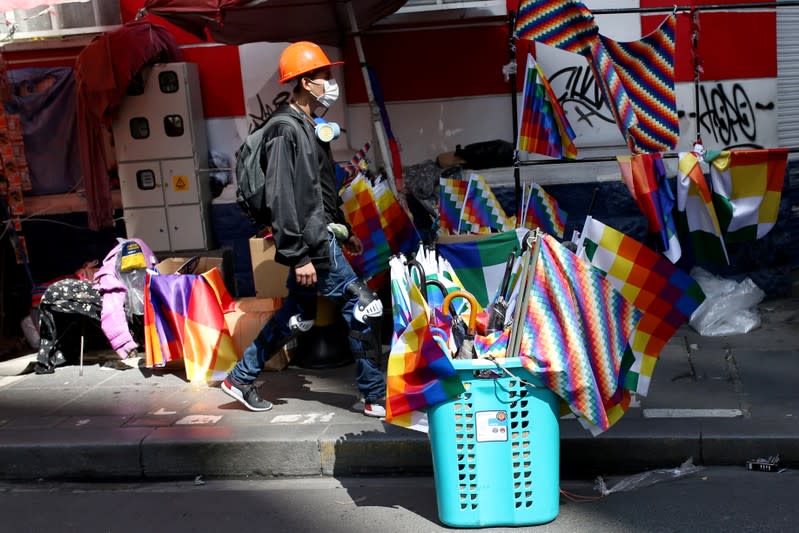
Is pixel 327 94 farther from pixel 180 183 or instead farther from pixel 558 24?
pixel 180 183

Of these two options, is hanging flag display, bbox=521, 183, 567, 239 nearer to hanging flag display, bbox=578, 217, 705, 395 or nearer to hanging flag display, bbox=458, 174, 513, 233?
hanging flag display, bbox=458, 174, 513, 233

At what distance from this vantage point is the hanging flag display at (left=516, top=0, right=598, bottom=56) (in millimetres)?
6207

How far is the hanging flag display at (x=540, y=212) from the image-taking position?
6678mm

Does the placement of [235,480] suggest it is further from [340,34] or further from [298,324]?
[340,34]

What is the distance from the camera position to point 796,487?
4.59 metres

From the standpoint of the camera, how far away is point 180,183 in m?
8.03

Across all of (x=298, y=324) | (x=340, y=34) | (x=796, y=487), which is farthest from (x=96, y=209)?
(x=796, y=487)

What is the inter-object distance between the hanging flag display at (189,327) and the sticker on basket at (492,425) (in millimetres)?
3034

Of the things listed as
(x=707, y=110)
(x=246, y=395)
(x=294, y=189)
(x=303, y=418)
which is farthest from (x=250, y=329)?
(x=707, y=110)

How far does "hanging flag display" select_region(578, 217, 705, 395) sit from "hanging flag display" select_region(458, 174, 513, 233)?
238 cm

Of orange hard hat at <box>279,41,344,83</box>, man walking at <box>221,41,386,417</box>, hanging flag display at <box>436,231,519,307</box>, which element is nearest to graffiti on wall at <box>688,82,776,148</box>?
hanging flag display at <box>436,231,519,307</box>

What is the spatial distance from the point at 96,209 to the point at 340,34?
2455 millimetres

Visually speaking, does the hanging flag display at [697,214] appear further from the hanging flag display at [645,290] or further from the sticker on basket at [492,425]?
the sticker on basket at [492,425]

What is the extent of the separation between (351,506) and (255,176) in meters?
1.86
